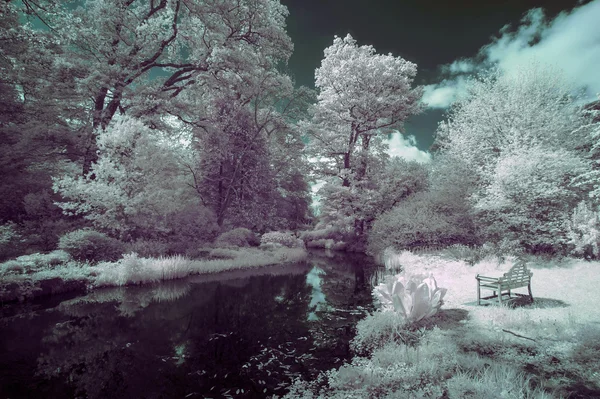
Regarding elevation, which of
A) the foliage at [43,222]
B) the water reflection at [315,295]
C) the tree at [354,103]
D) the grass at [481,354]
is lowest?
the water reflection at [315,295]

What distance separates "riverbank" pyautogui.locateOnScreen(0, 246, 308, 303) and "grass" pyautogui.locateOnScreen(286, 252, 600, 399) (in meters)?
8.72

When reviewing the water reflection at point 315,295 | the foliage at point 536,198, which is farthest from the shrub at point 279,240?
the foliage at point 536,198

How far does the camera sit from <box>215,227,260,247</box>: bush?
18.3 meters

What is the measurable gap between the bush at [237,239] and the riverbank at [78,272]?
350 cm

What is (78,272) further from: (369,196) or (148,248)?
(369,196)

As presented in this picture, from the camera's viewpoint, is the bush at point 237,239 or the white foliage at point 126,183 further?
the bush at point 237,239

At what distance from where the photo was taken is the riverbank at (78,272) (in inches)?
331

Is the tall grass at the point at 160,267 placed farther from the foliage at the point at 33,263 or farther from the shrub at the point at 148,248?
the foliage at the point at 33,263

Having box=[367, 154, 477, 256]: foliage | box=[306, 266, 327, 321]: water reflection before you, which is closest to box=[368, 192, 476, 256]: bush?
box=[367, 154, 477, 256]: foliage

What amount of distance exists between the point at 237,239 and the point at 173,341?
43.1 ft

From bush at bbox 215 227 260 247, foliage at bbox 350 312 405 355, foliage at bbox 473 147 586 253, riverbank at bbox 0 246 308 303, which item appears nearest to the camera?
foliage at bbox 350 312 405 355

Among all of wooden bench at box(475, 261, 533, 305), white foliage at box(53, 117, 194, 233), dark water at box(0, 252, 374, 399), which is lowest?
dark water at box(0, 252, 374, 399)

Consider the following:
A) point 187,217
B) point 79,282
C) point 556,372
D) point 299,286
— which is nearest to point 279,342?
point 556,372

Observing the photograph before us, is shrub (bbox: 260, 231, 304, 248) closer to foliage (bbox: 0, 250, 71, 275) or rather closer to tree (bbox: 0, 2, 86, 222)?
foliage (bbox: 0, 250, 71, 275)
